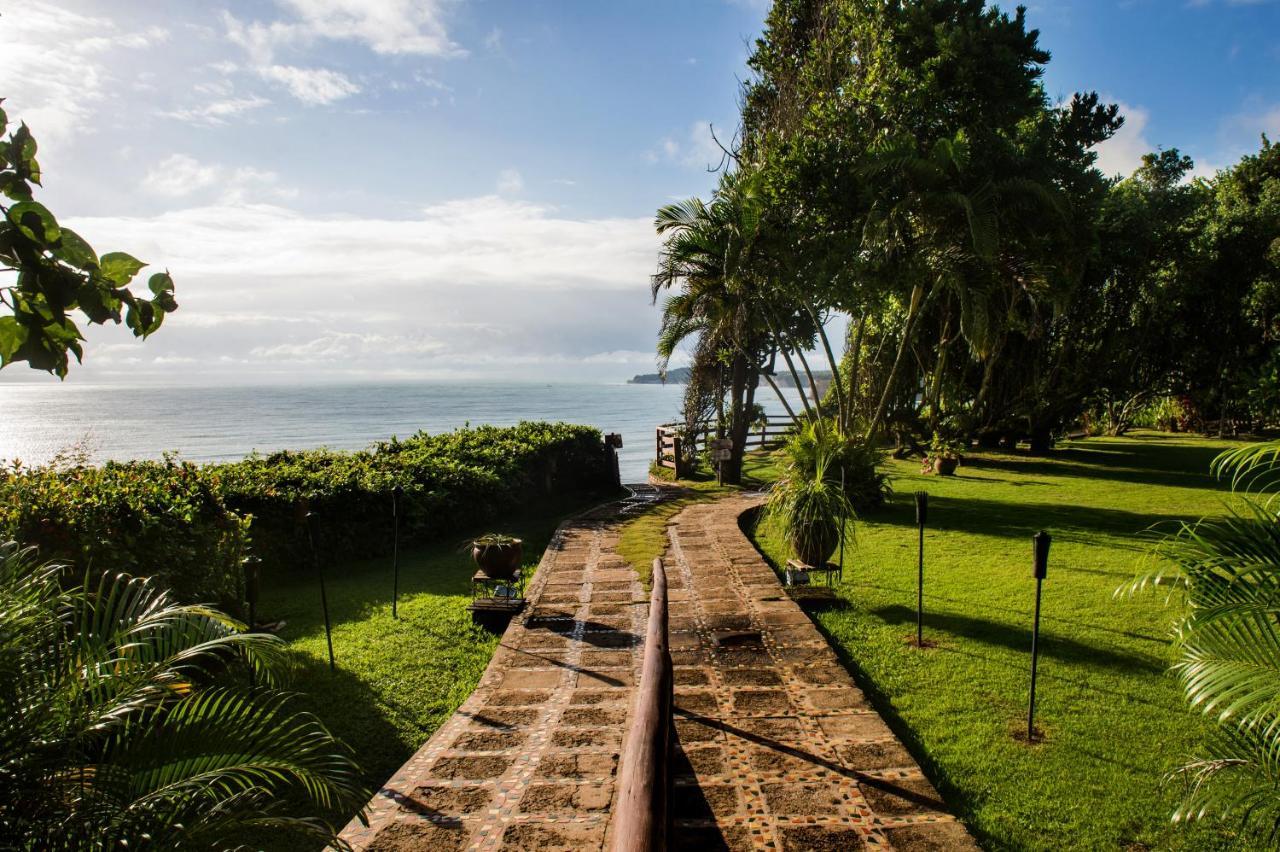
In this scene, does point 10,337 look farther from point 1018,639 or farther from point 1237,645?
point 1018,639

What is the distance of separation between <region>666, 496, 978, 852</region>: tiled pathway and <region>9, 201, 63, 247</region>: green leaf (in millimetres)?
2952

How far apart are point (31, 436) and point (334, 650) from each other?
77.1 metres

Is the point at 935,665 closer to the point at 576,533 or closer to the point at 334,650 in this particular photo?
the point at 334,650

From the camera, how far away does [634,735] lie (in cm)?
184

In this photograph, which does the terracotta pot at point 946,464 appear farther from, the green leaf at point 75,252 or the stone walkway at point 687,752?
the green leaf at point 75,252

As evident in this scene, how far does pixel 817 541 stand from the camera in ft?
24.8

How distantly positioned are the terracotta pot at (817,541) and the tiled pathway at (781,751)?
0.95 metres

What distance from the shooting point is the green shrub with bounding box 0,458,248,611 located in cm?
585

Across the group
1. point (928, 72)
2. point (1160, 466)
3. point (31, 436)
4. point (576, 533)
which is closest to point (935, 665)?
point (576, 533)

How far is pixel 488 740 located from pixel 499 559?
9.90ft

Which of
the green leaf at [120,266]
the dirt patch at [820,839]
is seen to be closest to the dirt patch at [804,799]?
the dirt patch at [820,839]

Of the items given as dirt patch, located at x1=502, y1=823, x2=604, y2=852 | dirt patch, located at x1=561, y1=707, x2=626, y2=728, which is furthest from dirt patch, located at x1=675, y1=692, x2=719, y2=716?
dirt patch, located at x1=502, y1=823, x2=604, y2=852

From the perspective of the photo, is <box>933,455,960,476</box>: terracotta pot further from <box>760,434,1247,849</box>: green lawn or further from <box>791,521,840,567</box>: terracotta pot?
<box>791,521,840,567</box>: terracotta pot

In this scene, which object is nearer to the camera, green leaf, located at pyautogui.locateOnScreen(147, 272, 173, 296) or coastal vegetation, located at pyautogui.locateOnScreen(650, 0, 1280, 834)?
green leaf, located at pyautogui.locateOnScreen(147, 272, 173, 296)
